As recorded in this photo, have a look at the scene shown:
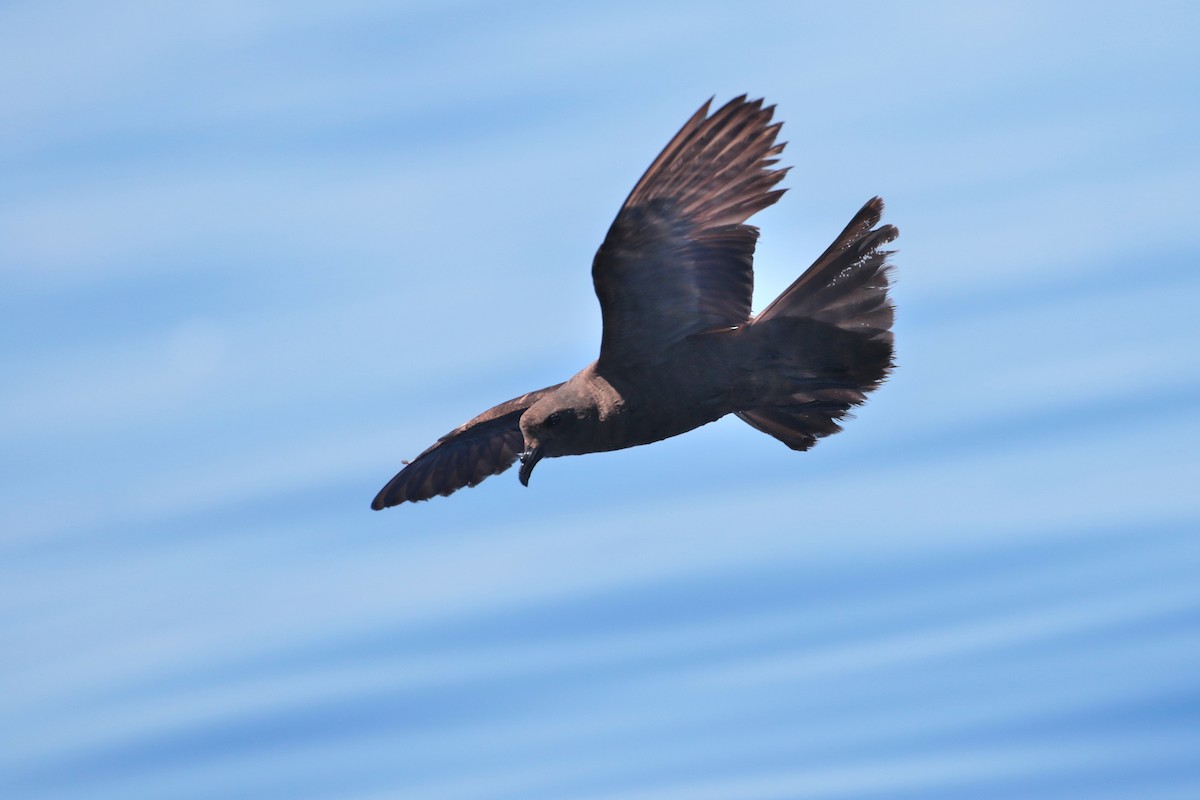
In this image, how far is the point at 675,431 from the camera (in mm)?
11367

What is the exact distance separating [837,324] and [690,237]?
45.9 inches

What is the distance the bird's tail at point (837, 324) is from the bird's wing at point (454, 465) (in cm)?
343

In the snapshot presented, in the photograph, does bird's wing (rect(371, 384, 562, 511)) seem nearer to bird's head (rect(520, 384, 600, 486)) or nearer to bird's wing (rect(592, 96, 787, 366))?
bird's head (rect(520, 384, 600, 486))

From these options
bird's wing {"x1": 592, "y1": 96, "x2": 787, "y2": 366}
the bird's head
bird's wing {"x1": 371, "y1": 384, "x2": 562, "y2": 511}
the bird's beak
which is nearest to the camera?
bird's wing {"x1": 592, "y1": 96, "x2": 787, "y2": 366}

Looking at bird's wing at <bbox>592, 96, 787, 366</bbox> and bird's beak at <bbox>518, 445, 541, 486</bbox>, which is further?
bird's beak at <bbox>518, 445, 541, 486</bbox>

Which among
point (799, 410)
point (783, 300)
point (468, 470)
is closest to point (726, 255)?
point (783, 300)

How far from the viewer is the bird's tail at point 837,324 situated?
10.5 metres

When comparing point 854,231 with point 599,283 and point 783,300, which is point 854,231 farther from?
point 599,283

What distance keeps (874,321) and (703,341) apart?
3.93ft

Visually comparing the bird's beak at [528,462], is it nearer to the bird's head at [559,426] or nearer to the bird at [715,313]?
the bird's head at [559,426]

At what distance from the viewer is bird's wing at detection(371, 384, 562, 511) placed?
45.8 ft

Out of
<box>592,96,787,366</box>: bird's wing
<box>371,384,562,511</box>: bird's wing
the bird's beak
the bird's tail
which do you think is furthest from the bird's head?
<box>371,384,562,511</box>: bird's wing

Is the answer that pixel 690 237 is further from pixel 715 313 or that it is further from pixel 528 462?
pixel 528 462

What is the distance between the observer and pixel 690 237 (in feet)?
35.7
